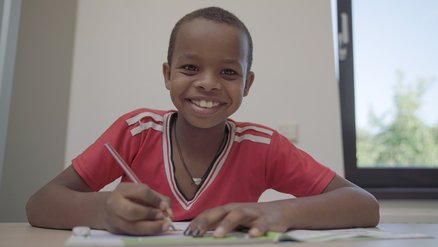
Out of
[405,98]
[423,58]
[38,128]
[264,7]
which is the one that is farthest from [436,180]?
[38,128]

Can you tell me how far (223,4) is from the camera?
5.96ft

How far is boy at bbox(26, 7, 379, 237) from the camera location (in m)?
0.71

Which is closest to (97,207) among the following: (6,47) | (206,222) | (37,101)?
(206,222)

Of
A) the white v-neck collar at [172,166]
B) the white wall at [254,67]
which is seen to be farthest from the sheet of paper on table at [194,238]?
the white wall at [254,67]

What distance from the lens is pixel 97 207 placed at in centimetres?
65

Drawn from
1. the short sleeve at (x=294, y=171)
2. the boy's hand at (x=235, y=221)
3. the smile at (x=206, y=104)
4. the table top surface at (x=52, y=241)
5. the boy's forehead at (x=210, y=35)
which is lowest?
the table top surface at (x=52, y=241)

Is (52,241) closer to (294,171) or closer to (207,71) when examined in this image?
(207,71)

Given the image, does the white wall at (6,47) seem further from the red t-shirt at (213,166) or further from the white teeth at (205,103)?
the white teeth at (205,103)

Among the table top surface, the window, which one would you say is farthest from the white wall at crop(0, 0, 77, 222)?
the window

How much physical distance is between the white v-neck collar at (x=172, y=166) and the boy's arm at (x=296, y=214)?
0.27 m

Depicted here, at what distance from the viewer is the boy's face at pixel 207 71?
868mm

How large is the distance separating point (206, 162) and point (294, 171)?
230 mm

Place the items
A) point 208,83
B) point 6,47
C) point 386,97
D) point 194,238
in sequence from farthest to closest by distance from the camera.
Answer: point 386,97 < point 6,47 < point 208,83 < point 194,238

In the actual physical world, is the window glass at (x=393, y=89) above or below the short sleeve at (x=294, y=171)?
above
